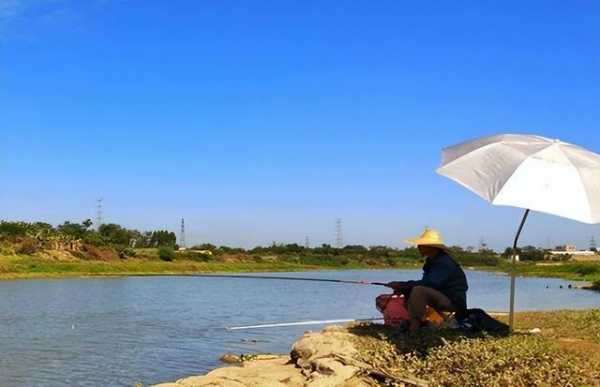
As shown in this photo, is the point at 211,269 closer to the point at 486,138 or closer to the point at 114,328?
the point at 114,328

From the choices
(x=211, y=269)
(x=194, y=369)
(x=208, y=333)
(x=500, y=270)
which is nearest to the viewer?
(x=194, y=369)

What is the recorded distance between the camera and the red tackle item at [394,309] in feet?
26.4

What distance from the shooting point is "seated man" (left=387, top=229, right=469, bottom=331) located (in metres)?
7.49

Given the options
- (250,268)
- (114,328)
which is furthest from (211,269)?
(114,328)

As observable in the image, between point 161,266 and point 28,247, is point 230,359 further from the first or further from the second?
point 161,266

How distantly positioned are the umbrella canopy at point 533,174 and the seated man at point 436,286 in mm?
964

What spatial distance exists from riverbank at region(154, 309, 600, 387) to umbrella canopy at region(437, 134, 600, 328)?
55.0 inches

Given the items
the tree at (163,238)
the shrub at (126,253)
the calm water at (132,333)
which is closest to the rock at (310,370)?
the calm water at (132,333)

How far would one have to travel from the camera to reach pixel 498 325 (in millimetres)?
7840

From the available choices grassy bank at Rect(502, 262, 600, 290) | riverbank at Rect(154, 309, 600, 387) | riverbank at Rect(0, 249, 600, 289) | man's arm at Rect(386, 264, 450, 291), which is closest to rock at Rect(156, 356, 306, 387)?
riverbank at Rect(154, 309, 600, 387)

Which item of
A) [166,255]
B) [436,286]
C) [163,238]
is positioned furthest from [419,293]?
[163,238]

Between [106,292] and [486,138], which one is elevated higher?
[486,138]

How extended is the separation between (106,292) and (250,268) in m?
40.4

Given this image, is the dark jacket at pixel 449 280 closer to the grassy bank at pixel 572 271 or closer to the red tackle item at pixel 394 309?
the red tackle item at pixel 394 309
